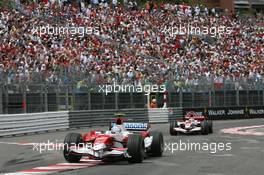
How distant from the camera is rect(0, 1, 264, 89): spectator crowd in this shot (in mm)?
26375

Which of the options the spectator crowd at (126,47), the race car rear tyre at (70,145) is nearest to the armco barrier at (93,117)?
the spectator crowd at (126,47)

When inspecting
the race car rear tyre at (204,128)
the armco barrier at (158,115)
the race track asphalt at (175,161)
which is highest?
the armco barrier at (158,115)

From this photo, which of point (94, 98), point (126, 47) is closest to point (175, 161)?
point (94, 98)

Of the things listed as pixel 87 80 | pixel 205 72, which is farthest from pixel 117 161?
pixel 205 72

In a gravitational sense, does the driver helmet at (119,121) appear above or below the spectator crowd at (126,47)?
below

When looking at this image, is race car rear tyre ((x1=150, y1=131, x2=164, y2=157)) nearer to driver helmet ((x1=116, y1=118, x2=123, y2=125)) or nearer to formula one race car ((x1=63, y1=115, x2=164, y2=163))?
driver helmet ((x1=116, y1=118, x2=123, y2=125))

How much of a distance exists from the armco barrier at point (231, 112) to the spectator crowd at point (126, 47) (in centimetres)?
166

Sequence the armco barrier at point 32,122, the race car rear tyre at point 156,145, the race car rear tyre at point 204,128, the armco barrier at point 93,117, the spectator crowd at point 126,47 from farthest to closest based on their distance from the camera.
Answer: the spectator crowd at point 126,47 → the armco barrier at point 93,117 → the race car rear tyre at point 204,128 → the armco barrier at point 32,122 → the race car rear tyre at point 156,145

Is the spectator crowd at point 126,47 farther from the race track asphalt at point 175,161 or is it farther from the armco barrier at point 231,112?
the race track asphalt at point 175,161

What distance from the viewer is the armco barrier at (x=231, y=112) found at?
3472 centimetres

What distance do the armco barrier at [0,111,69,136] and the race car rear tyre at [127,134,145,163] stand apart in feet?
32.6

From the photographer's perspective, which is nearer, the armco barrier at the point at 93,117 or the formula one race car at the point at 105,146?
the formula one race car at the point at 105,146

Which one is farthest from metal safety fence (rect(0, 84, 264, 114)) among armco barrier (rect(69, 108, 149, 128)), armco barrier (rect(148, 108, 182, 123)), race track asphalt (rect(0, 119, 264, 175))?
race track asphalt (rect(0, 119, 264, 175))

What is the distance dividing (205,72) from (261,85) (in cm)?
356
